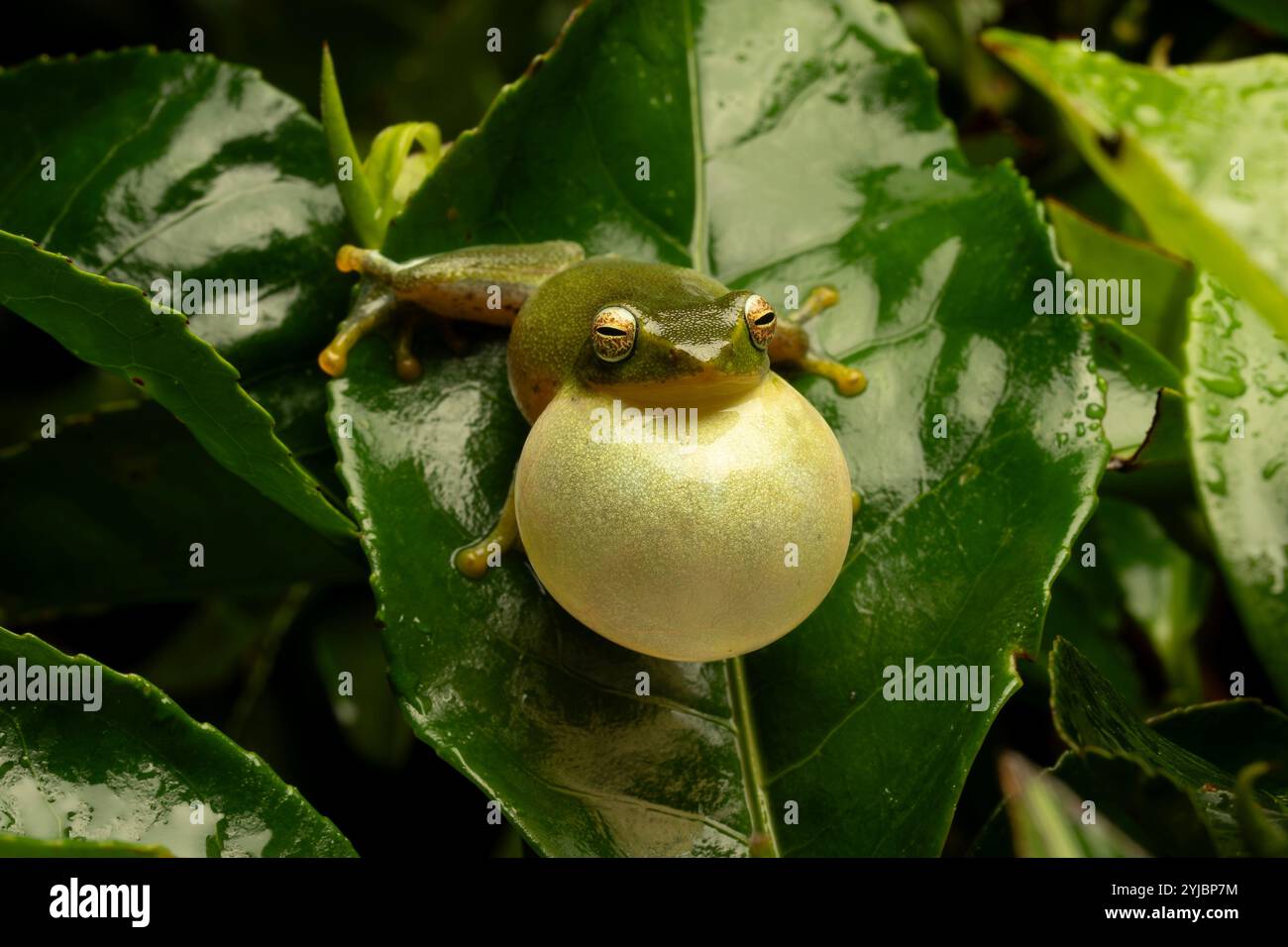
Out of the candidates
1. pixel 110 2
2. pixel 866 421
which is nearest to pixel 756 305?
pixel 866 421

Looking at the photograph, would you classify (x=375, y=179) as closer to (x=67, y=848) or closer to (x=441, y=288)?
(x=441, y=288)

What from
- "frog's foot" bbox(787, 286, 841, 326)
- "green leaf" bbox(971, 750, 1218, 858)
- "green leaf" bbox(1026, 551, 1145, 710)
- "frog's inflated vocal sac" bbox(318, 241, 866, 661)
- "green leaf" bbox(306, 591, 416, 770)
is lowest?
"green leaf" bbox(306, 591, 416, 770)

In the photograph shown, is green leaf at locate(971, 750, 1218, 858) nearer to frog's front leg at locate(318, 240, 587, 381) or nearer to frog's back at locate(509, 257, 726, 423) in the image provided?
frog's back at locate(509, 257, 726, 423)

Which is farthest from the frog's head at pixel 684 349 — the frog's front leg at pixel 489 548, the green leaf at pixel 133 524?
the green leaf at pixel 133 524

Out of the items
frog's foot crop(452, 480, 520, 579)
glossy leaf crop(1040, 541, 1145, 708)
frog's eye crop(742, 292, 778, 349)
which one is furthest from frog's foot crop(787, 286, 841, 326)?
glossy leaf crop(1040, 541, 1145, 708)

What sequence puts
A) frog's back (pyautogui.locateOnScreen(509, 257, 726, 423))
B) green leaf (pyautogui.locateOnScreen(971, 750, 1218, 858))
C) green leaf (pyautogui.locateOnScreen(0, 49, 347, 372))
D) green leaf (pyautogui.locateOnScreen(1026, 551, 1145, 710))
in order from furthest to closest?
green leaf (pyautogui.locateOnScreen(1026, 551, 1145, 710)) → green leaf (pyautogui.locateOnScreen(0, 49, 347, 372)) → frog's back (pyautogui.locateOnScreen(509, 257, 726, 423)) → green leaf (pyautogui.locateOnScreen(971, 750, 1218, 858))

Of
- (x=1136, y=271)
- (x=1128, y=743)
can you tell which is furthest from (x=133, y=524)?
(x=1136, y=271)
